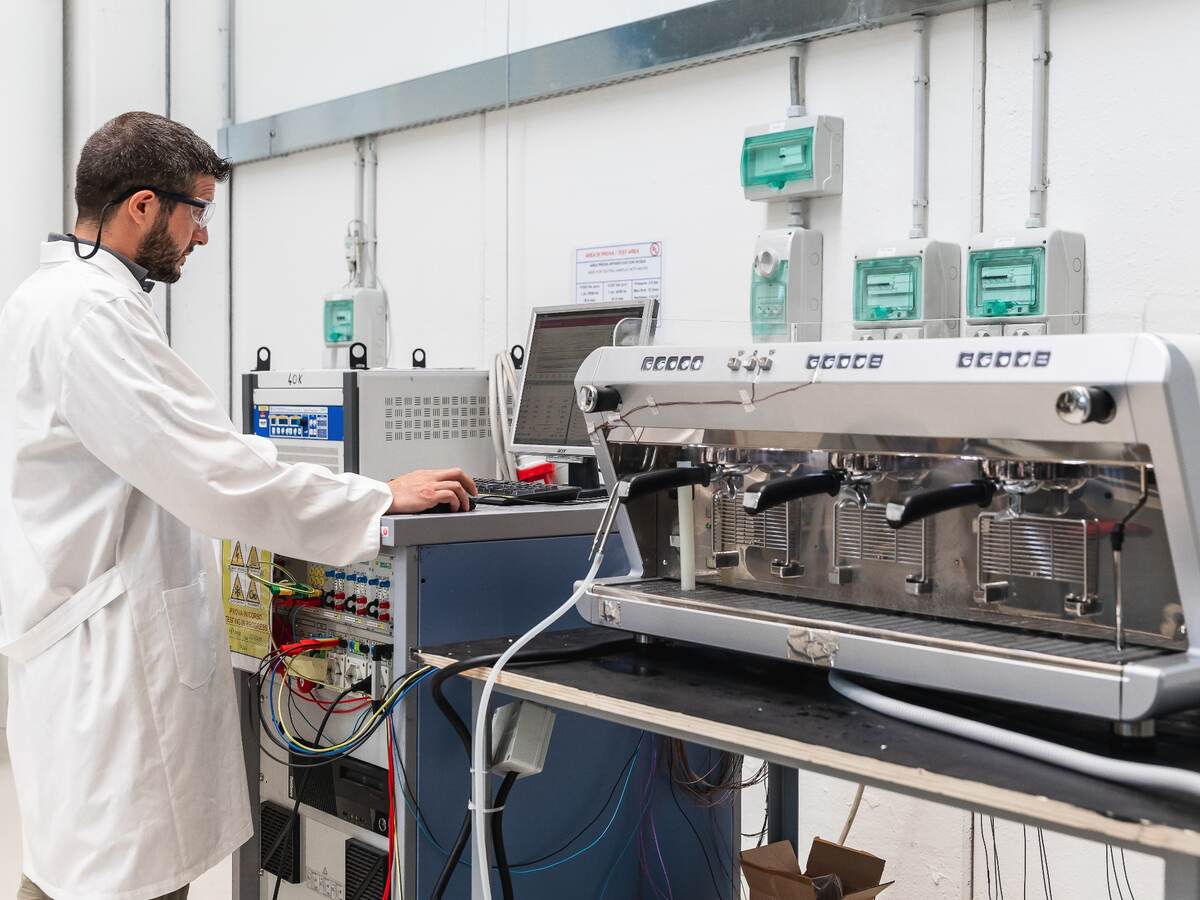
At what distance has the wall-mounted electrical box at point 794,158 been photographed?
246 centimetres

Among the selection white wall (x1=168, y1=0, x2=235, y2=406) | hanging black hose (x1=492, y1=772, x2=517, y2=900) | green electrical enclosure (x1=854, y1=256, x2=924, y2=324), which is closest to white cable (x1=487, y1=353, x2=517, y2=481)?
green electrical enclosure (x1=854, y1=256, x2=924, y2=324)

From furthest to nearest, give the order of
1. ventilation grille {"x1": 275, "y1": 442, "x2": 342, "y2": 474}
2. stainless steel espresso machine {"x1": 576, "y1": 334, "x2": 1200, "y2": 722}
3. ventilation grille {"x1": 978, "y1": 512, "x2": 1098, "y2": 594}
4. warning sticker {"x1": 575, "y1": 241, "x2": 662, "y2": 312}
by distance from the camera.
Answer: warning sticker {"x1": 575, "y1": 241, "x2": 662, "y2": 312} → ventilation grille {"x1": 275, "y1": 442, "x2": 342, "y2": 474} → ventilation grille {"x1": 978, "y1": 512, "x2": 1098, "y2": 594} → stainless steel espresso machine {"x1": 576, "y1": 334, "x2": 1200, "y2": 722}

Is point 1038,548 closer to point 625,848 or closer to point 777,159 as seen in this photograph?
point 625,848

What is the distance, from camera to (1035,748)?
118 centimetres

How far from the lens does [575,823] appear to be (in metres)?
2.15

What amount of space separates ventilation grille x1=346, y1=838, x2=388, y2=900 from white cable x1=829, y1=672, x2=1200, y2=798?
3.51 ft

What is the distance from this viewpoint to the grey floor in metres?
3.00

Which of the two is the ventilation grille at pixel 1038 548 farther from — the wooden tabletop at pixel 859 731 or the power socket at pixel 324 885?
the power socket at pixel 324 885

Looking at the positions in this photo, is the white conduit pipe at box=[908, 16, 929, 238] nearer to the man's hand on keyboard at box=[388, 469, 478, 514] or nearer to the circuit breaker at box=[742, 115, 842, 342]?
the circuit breaker at box=[742, 115, 842, 342]

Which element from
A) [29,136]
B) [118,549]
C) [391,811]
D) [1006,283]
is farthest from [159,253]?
[29,136]

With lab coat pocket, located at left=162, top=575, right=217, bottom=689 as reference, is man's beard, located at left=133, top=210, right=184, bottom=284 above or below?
above

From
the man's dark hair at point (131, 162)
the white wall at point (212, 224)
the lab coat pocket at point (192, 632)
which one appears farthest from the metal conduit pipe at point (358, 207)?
the lab coat pocket at point (192, 632)

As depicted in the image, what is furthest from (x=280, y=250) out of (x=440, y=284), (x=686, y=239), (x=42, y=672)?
(x=42, y=672)

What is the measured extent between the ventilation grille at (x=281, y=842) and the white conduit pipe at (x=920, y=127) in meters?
1.68
